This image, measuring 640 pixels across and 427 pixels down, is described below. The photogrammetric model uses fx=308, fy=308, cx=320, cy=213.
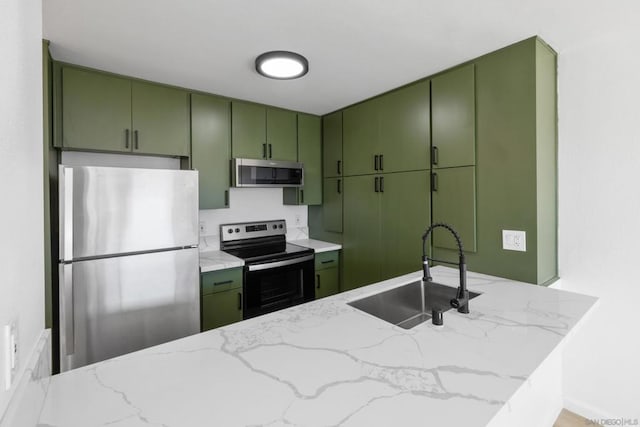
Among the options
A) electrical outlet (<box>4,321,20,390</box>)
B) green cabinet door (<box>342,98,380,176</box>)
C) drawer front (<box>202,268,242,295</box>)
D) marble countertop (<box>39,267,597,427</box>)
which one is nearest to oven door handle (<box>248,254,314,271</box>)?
drawer front (<box>202,268,242,295</box>)

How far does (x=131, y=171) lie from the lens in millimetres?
1872

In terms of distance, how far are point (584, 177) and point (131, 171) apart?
2.75 metres

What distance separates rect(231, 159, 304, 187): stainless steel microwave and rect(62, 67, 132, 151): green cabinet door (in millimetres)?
844

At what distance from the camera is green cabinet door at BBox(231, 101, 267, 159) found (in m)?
2.80

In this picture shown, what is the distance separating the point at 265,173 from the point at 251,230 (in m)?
0.63

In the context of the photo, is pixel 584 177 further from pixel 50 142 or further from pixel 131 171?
pixel 50 142

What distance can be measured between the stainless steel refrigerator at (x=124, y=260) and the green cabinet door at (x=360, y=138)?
1507 millimetres

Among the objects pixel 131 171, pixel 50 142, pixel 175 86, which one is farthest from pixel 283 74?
pixel 50 142

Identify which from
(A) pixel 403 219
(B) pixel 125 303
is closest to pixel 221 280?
(B) pixel 125 303

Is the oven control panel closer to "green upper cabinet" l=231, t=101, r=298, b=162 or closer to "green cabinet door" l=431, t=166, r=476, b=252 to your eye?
"green upper cabinet" l=231, t=101, r=298, b=162

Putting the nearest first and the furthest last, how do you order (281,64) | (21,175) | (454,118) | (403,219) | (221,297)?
1. (21,175)
2. (281,64)
3. (454,118)
4. (221,297)
5. (403,219)

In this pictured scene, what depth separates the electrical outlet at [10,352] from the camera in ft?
1.86

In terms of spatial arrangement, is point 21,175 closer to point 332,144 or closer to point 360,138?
point 360,138

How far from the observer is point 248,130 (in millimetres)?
2881
